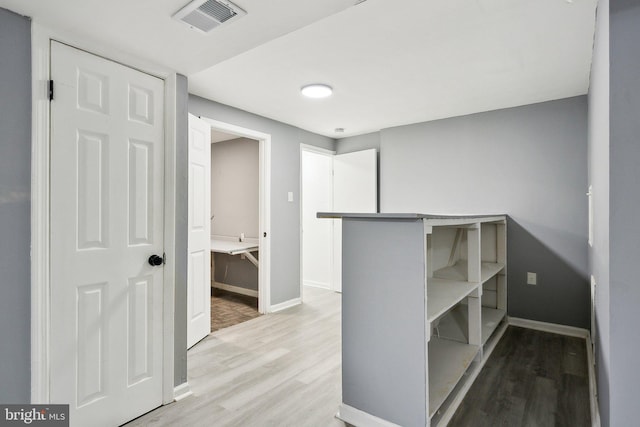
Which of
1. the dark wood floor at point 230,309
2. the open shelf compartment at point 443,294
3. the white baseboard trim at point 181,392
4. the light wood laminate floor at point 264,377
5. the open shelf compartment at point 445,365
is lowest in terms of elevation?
the light wood laminate floor at point 264,377

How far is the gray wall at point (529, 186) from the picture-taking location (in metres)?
3.27

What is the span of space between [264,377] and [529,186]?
10.5 feet

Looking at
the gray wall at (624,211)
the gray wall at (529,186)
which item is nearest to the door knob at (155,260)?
the gray wall at (624,211)

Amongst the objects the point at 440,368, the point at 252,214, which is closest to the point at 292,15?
the point at 440,368

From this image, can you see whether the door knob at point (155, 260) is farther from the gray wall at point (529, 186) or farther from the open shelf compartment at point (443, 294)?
the gray wall at point (529, 186)

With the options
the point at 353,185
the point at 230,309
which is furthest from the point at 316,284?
the point at 353,185

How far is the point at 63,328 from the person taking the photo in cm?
164

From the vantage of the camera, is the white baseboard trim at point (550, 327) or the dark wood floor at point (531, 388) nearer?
the dark wood floor at point (531, 388)

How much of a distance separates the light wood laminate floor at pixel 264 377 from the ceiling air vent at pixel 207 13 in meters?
2.12

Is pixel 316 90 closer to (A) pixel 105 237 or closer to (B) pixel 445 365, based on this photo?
(A) pixel 105 237

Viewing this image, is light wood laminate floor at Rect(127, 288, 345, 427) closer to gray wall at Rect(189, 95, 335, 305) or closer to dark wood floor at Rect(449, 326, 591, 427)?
gray wall at Rect(189, 95, 335, 305)

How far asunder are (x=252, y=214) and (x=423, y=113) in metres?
2.66

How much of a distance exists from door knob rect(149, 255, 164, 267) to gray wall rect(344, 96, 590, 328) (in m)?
3.18

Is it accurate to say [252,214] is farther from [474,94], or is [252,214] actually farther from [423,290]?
[423,290]
